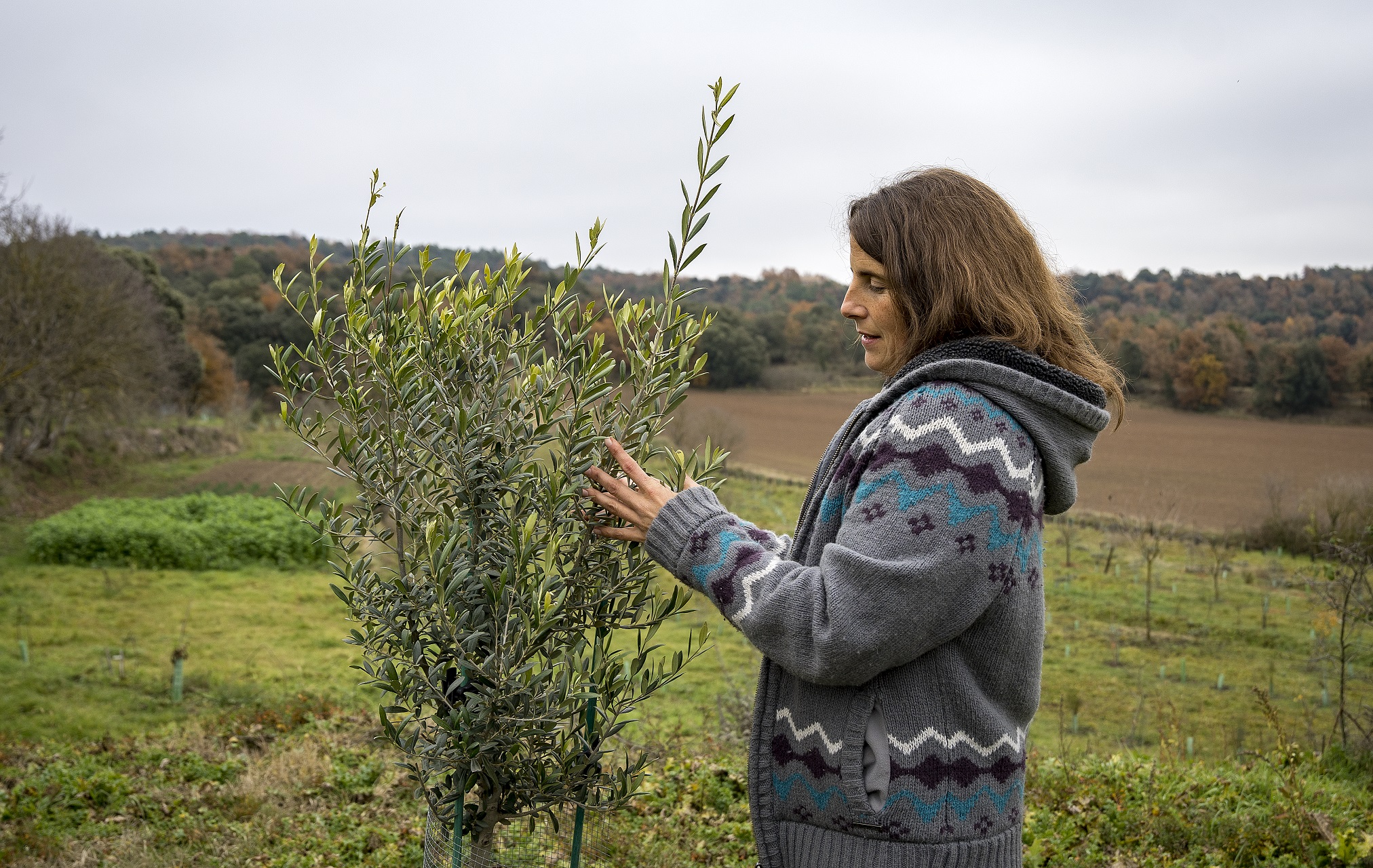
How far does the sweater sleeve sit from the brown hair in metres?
0.23

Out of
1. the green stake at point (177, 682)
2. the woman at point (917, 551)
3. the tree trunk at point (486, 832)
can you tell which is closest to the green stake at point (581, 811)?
the tree trunk at point (486, 832)

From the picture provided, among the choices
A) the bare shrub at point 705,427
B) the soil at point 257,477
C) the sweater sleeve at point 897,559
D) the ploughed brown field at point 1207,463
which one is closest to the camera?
the sweater sleeve at point 897,559

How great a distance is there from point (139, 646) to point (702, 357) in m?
13.6

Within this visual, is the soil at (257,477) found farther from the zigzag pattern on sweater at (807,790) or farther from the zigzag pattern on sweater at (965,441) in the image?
the zigzag pattern on sweater at (965,441)

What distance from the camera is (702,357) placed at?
215cm

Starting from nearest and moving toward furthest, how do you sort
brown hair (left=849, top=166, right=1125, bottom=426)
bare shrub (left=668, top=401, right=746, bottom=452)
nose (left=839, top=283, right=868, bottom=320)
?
brown hair (left=849, top=166, right=1125, bottom=426), nose (left=839, top=283, right=868, bottom=320), bare shrub (left=668, top=401, right=746, bottom=452)

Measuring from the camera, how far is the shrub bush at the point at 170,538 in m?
17.8

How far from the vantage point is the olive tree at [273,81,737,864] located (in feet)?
6.61

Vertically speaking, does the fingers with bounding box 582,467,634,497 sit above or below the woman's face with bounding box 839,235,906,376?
below

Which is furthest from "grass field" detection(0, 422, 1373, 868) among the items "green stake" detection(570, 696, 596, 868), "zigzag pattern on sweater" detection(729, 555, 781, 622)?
"zigzag pattern on sweater" detection(729, 555, 781, 622)

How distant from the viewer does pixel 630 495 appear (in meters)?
1.94

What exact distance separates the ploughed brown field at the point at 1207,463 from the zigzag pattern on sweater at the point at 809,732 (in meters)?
20.1

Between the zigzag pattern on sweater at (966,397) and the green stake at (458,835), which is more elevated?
the zigzag pattern on sweater at (966,397)

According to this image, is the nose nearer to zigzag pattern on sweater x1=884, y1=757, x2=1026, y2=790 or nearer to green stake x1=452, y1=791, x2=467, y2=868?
zigzag pattern on sweater x1=884, y1=757, x2=1026, y2=790
